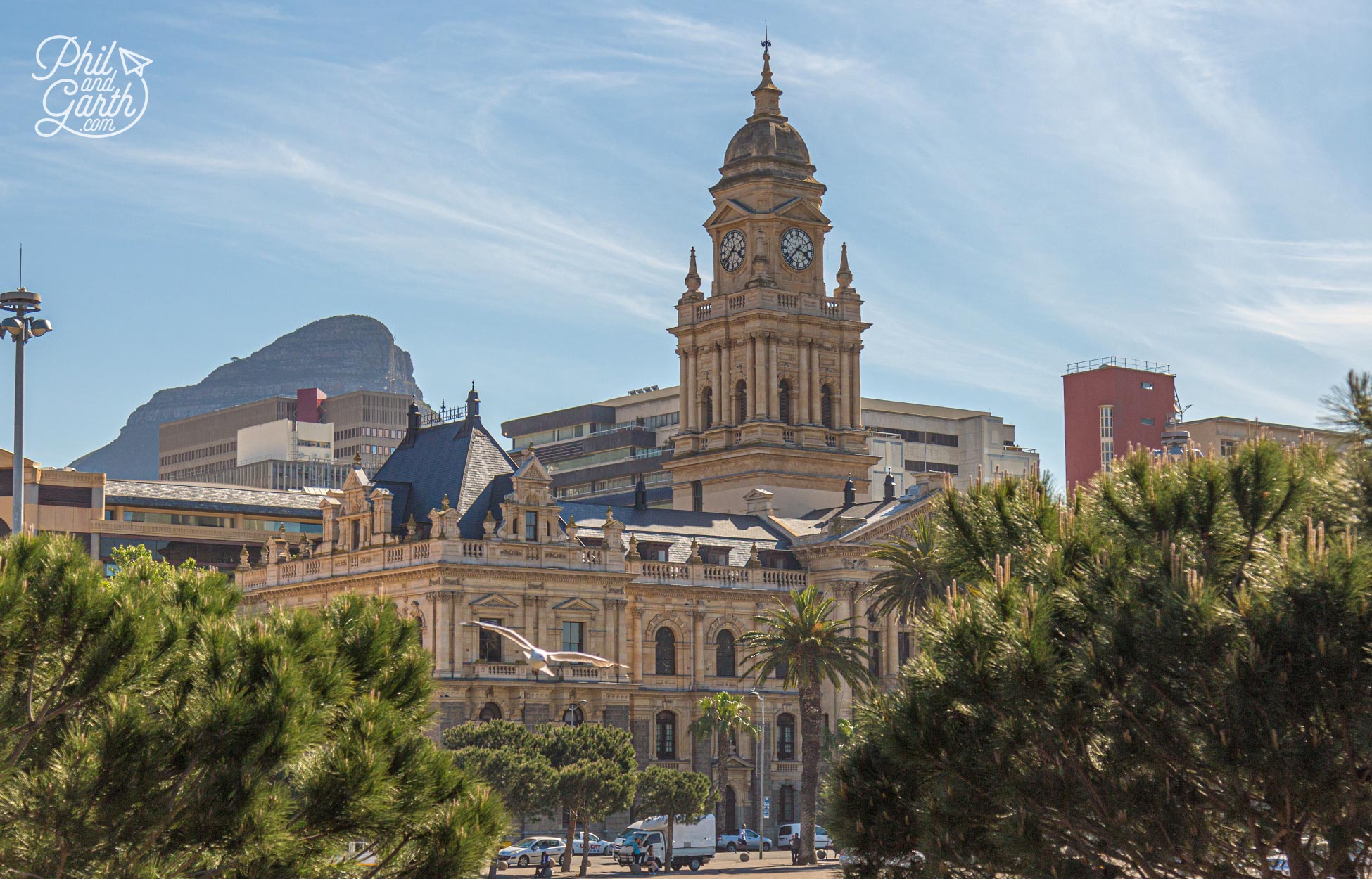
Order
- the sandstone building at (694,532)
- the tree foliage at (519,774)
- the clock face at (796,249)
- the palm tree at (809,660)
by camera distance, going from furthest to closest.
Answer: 1. the clock face at (796,249)
2. the sandstone building at (694,532)
3. the palm tree at (809,660)
4. the tree foliage at (519,774)

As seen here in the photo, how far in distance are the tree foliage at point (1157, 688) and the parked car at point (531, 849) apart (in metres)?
58.2

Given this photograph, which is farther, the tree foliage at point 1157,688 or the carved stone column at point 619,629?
the carved stone column at point 619,629

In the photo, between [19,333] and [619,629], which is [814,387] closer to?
[619,629]

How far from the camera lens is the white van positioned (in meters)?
91.4

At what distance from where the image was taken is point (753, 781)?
361ft

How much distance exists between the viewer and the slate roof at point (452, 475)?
10344cm

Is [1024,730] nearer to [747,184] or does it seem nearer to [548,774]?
[548,774]

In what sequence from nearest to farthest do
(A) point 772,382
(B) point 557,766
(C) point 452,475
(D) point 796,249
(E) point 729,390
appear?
(B) point 557,766
(C) point 452,475
(A) point 772,382
(E) point 729,390
(D) point 796,249

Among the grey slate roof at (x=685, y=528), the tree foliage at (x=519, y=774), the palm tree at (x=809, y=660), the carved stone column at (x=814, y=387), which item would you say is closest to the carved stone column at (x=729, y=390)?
the carved stone column at (x=814, y=387)

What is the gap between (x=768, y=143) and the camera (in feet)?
423

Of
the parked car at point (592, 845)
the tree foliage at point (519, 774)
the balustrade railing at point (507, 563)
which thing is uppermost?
the balustrade railing at point (507, 563)

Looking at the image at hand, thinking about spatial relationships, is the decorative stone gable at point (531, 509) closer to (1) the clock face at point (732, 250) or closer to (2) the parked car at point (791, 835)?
(2) the parked car at point (791, 835)

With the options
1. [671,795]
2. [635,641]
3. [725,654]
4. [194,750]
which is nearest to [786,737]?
[725,654]

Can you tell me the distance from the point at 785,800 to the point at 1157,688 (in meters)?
85.1
